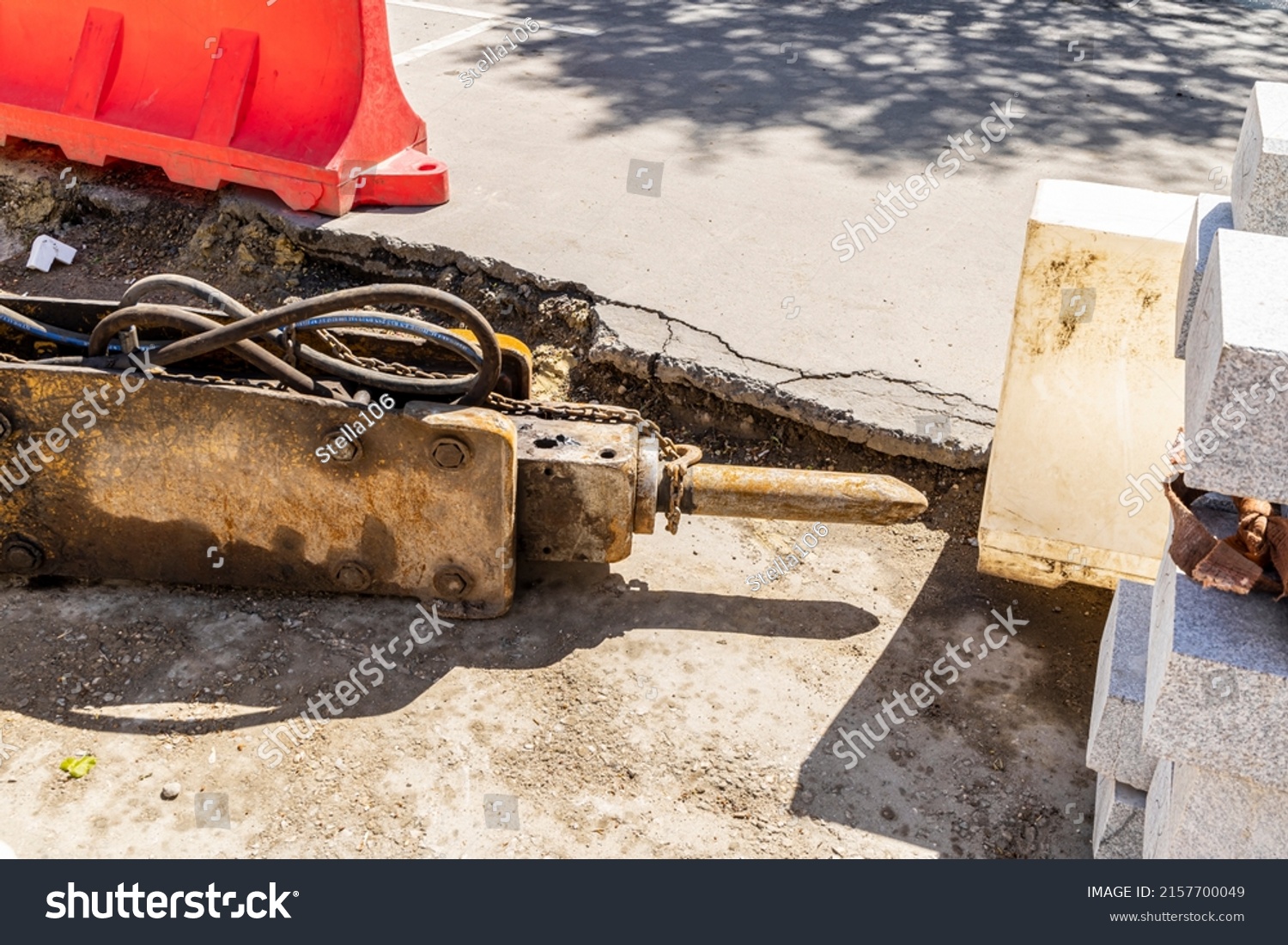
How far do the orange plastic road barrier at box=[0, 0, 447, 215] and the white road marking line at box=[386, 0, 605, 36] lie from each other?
8.37 feet

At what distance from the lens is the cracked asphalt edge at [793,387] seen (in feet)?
13.4

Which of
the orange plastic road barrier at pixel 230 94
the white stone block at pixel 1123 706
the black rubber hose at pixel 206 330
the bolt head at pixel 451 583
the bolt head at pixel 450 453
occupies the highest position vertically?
the orange plastic road barrier at pixel 230 94

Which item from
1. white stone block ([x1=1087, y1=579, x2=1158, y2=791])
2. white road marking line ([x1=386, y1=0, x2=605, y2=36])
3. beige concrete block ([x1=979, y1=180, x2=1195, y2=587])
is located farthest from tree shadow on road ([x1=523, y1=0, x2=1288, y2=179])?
white stone block ([x1=1087, y1=579, x2=1158, y2=791])

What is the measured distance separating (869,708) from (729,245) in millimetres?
2491

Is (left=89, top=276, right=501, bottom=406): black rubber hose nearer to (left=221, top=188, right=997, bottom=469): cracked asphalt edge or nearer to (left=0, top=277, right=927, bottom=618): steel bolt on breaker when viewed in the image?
(left=0, top=277, right=927, bottom=618): steel bolt on breaker

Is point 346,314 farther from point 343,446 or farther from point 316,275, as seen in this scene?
point 316,275

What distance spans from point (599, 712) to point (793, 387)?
5.04ft

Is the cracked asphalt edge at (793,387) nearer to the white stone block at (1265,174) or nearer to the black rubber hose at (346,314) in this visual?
the black rubber hose at (346,314)

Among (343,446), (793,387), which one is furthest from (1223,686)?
(793,387)

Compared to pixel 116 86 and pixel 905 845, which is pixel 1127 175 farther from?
pixel 116 86

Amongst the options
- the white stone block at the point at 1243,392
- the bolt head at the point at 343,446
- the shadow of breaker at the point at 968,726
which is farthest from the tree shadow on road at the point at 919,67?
the white stone block at the point at 1243,392

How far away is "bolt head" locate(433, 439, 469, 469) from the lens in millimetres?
3172

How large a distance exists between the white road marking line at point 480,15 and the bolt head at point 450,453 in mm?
5288

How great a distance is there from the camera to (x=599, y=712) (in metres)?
3.21
